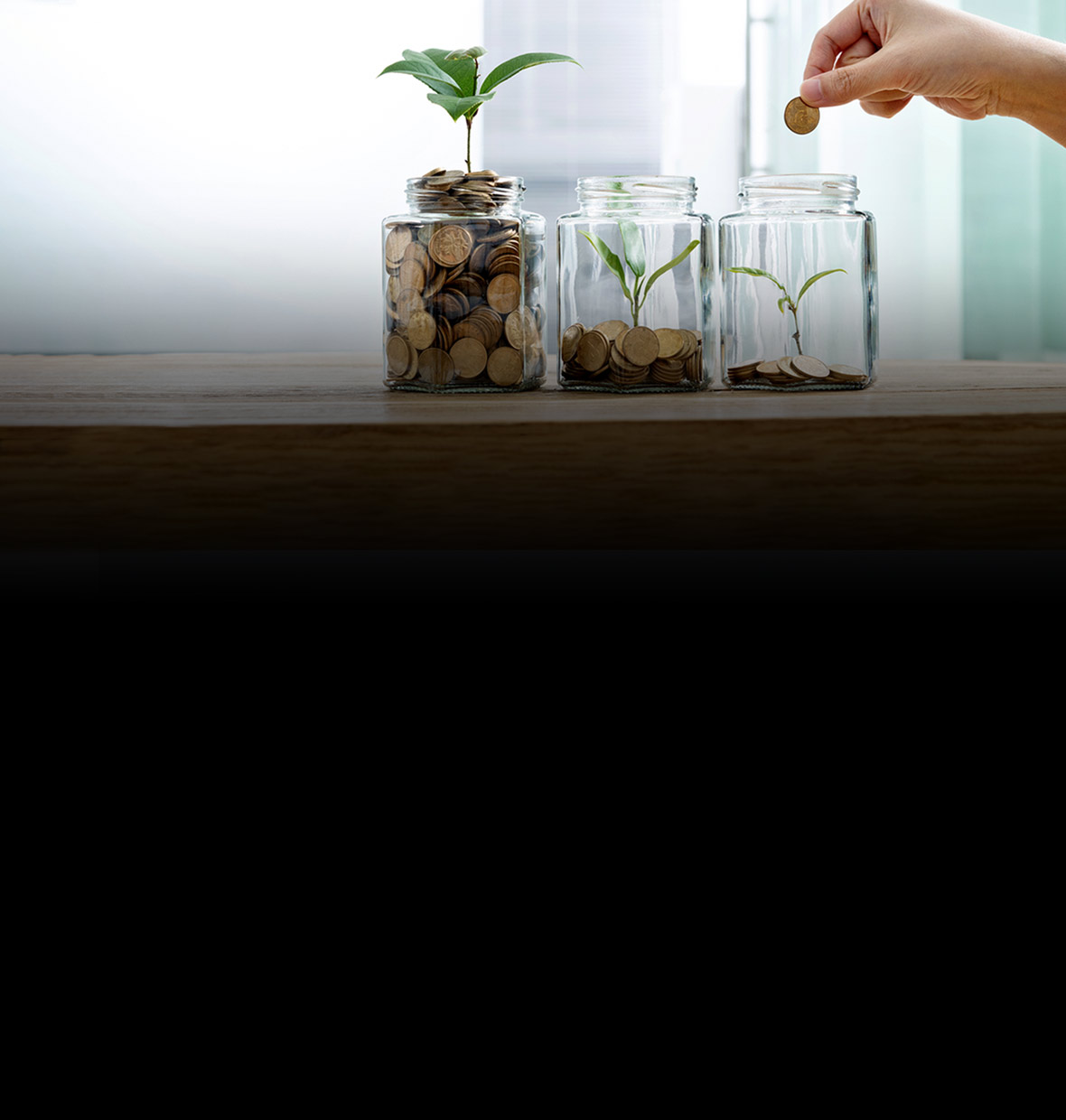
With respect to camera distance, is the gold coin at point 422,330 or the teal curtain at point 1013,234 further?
the teal curtain at point 1013,234

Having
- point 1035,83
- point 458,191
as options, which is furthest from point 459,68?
point 1035,83

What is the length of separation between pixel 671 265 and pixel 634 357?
0.25 feet

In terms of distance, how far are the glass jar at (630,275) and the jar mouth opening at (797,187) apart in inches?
1.5

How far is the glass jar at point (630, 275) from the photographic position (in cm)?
74

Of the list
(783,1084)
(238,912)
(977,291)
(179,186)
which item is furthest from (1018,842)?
(179,186)

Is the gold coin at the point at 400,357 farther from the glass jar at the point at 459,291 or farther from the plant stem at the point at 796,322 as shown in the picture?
the plant stem at the point at 796,322

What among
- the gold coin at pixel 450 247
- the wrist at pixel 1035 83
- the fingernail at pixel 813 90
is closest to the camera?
the gold coin at pixel 450 247

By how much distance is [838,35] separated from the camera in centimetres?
95

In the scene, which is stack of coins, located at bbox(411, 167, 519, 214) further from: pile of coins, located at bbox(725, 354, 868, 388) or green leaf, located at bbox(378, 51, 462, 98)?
pile of coins, located at bbox(725, 354, 868, 388)

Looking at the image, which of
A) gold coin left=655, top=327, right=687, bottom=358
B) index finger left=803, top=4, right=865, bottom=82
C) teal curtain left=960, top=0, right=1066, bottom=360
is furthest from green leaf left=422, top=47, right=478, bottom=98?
teal curtain left=960, top=0, right=1066, bottom=360

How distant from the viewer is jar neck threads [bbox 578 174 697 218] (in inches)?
29.4

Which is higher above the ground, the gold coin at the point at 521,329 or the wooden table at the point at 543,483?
the gold coin at the point at 521,329

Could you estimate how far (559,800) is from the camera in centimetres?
89

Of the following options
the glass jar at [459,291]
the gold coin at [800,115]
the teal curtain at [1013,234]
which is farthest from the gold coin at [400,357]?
the teal curtain at [1013,234]
